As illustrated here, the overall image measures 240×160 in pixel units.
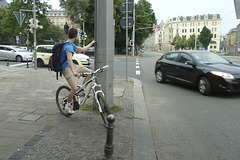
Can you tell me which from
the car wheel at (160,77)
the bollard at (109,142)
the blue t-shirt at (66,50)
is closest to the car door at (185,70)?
the car wheel at (160,77)

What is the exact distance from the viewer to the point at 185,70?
8102 mm

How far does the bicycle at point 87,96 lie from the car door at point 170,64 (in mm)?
5245

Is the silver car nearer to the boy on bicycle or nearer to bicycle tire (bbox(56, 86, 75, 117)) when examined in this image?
bicycle tire (bbox(56, 86, 75, 117))

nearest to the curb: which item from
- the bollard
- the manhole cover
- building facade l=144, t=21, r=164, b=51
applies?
the bollard

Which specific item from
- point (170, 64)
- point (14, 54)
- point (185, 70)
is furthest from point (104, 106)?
point (14, 54)

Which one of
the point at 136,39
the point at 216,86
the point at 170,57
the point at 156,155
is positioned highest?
the point at 136,39

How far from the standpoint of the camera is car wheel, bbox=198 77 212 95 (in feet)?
22.9

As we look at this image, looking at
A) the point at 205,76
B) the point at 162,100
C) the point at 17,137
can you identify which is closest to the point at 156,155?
the point at 17,137

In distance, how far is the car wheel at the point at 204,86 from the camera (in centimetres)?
697

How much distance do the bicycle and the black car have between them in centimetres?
428

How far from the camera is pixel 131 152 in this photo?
305 centimetres

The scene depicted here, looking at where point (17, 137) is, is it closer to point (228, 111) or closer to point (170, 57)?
point (228, 111)

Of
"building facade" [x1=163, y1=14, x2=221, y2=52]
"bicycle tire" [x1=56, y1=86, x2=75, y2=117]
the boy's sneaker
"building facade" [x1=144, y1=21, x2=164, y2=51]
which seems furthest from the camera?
"building facade" [x1=144, y1=21, x2=164, y2=51]

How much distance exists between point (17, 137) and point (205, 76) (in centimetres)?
576
